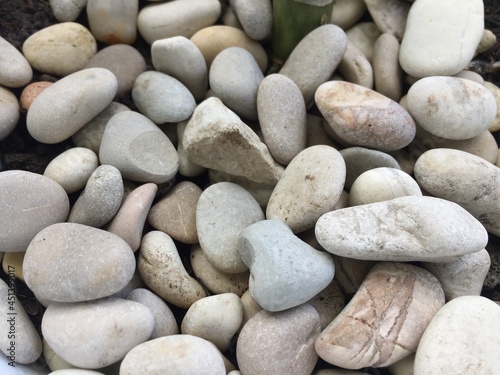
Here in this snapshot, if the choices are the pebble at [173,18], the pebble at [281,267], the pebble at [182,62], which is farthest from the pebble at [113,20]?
the pebble at [281,267]

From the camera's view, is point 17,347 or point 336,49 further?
point 336,49

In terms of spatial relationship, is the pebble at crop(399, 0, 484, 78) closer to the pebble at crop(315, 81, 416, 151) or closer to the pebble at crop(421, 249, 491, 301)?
the pebble at crop(315, 81, 416, 151)

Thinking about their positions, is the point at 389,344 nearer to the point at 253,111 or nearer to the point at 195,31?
the point at 253,111

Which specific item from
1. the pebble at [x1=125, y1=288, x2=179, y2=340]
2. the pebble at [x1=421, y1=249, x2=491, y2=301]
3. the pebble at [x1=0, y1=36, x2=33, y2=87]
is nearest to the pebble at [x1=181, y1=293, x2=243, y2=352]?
the pebble at [x1=125, y1=288, x2=179, y2=340]

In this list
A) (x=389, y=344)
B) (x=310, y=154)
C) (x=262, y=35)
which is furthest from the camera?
(x=262, y=35)

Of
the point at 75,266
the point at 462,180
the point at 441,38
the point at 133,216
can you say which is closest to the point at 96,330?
the point at 75,266

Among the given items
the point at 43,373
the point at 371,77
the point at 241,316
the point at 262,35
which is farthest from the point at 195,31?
the point at 43,373

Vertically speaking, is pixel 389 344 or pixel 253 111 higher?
pixel 253 111
